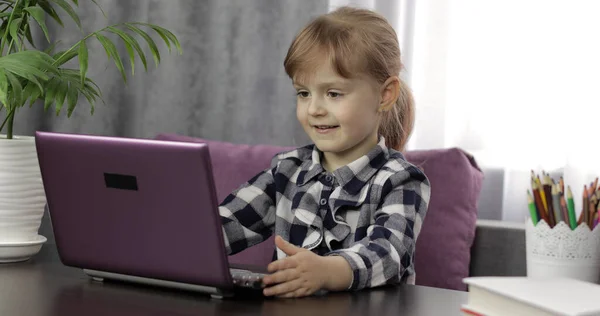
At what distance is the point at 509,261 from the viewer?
1.80 meters

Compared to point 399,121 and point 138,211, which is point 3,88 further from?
point 399,121

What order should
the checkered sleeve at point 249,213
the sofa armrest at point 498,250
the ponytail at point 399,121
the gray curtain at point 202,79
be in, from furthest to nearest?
the gray curtain at point 202,79 < the sofa armrest at point 498,250 < the ponytail at point 399,121 < the checkered sleeve at point 249,213

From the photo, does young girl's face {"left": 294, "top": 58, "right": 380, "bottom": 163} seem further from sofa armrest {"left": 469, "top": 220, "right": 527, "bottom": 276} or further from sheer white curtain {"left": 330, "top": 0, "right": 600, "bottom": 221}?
sheer white curtain {"left": 330, "top": 0, "right": 600, "bottom": 221}

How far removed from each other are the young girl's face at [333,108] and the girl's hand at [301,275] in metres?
0.34

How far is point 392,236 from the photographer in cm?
127

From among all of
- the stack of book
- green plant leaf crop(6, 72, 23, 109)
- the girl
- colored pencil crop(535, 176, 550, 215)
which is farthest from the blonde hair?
the stack of book

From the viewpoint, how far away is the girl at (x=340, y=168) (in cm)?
137

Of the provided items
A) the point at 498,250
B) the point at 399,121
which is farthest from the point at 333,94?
the point at 498,250

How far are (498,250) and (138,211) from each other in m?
0.97

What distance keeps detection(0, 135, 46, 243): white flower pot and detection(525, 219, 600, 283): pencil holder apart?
0.86 meters

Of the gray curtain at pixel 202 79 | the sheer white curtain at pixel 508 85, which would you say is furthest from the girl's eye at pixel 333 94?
the gray curtain at pixel 202 79

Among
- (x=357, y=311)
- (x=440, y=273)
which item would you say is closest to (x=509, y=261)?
(x=440, y=273)

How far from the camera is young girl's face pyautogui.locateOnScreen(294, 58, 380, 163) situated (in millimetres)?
1421

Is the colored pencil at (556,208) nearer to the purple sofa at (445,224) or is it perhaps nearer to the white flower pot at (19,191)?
the purple sofa at (445,224)
